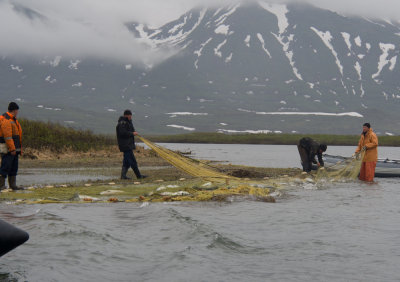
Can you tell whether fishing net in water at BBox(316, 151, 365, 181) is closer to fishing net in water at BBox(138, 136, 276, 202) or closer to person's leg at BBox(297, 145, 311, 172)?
person's leg at BBox(297, 145, 311, 172)

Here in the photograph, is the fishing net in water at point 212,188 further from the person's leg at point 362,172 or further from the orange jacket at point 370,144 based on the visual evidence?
the person's leg at point 362,172

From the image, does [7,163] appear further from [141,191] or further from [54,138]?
[54,138]

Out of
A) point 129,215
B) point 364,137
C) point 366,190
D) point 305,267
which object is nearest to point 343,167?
point 364,137

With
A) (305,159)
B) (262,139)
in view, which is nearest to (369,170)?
Result: (305,159)

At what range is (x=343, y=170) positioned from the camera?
2336 centimetres

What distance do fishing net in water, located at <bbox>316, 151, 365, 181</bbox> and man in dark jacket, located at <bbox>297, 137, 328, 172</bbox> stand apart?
0.48 metres

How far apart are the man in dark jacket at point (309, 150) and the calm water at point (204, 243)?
6.89 m

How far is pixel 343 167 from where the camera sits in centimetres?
2336

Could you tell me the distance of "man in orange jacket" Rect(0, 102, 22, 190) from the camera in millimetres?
15820

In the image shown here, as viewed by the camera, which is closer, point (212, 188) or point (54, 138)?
point (212, 188)

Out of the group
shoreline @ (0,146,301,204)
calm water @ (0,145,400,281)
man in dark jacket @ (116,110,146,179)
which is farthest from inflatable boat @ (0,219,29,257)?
man in dark jacket @ (116,110,146,179)

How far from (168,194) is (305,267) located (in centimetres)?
779

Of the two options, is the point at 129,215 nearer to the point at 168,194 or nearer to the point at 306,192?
the point at 168,194

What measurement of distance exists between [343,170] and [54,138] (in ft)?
56.2
